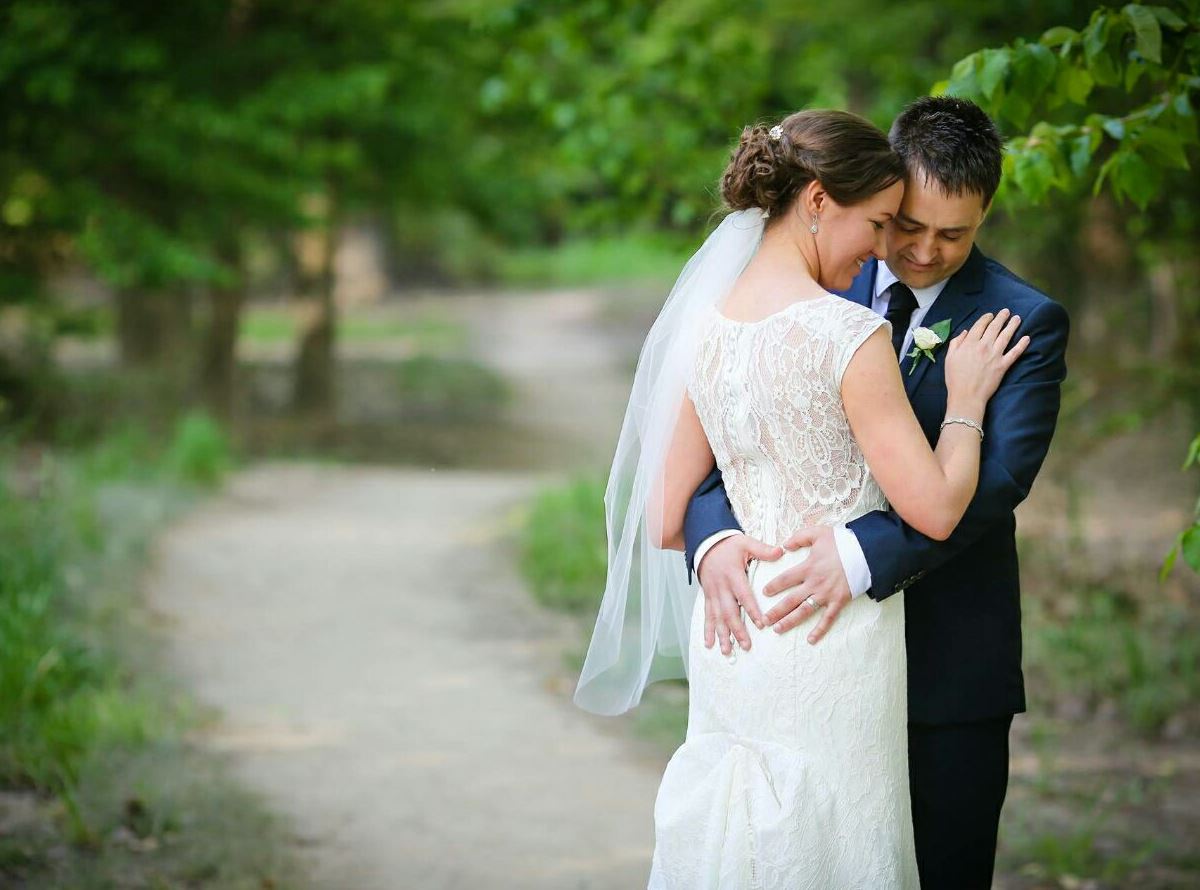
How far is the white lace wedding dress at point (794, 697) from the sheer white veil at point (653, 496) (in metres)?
0.17

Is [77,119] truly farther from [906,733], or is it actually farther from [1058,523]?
[906,733]

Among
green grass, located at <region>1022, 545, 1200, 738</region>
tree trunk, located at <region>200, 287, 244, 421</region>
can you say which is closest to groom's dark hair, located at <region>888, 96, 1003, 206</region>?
green grass, located at <region>1022, 545, 1200, 738</region>

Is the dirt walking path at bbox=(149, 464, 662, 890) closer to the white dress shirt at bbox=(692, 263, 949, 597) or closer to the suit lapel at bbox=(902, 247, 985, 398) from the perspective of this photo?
the white dress shirt at bbox=(692, 263, 949, 597)

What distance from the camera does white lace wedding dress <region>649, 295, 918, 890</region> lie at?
253 cm

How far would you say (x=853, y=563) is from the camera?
2525 mm

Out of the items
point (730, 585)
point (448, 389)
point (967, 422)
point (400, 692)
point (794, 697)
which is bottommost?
point (448, 389)

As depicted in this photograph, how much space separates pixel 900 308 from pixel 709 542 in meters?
0.62

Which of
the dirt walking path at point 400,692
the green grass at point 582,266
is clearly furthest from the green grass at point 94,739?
the green grass at point 582,266

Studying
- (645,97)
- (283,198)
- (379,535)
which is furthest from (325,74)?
(645,97)

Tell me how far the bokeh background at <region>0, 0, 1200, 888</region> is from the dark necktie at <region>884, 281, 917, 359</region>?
17.2 inches

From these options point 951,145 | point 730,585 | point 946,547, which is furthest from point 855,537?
point 951,145

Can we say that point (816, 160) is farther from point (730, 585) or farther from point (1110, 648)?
point (1110, 648)

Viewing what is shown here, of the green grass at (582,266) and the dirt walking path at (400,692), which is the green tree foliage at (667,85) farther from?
the green grass at (582,266)

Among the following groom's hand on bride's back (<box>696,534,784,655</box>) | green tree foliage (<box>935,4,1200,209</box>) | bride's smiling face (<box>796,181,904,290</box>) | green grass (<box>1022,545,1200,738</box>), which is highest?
green tree foliage (<box>935,4,1200,209</box>)
